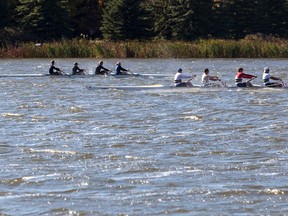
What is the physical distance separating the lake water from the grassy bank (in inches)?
900

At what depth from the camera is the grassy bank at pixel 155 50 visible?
5984cm

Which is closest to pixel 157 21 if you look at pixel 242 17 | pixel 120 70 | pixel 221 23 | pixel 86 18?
pixel 221 23

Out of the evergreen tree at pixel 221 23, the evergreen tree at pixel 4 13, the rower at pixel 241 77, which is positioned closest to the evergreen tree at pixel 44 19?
the evergreen tree at pixel 4 13

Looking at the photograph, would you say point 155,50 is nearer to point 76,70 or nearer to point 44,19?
point 76,70

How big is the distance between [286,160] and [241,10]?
57.9 meters

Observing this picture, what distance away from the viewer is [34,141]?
23.7 metres

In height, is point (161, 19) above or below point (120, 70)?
above

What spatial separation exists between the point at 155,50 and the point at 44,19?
16.9 meters

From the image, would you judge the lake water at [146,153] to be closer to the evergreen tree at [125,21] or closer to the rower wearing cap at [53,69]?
the rower wearing cap at [53,69]

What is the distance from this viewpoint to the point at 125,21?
246ft

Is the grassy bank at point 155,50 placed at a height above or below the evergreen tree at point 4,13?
below

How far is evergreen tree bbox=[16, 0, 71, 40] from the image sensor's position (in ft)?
246

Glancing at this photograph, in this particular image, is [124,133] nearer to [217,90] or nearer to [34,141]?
[34,141]

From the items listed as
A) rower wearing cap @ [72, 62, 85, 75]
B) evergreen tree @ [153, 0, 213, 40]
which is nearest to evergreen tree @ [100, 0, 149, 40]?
evergreen tree @ [153, 0, 213, 40]
